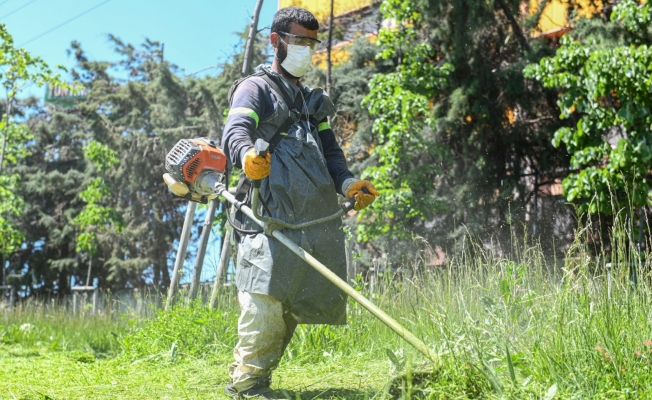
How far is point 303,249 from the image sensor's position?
356 centimetres

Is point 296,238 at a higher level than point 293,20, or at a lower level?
lower

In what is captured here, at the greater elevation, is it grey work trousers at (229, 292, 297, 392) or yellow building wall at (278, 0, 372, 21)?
yellow building wall at (278, 0, 372, 21)

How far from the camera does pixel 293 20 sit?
4.00 meters

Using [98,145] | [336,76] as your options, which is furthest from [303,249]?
[98,145]

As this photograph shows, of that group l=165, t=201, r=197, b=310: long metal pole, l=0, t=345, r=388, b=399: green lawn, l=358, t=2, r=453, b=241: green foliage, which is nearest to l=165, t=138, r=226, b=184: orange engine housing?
l=0, t=345, r=388, b=399: green lawn

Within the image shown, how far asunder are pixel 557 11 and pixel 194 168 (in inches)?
580

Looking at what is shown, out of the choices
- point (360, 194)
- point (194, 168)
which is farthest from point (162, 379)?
point (360, 194)

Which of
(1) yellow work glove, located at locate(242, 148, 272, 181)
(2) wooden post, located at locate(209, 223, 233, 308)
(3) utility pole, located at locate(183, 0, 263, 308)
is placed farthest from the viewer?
(3) utility pole, located at locate(183, 0, 263, 308)

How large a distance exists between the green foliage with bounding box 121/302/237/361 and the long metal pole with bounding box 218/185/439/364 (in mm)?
2378

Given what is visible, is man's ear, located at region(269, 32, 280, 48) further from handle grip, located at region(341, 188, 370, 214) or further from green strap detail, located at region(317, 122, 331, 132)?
handle grip, located at region(341, 188, 370, 214)

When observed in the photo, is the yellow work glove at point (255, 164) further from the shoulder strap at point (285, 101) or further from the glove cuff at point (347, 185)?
the glove cuff at point (347, 185)

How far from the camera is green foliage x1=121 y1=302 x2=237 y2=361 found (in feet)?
19.5

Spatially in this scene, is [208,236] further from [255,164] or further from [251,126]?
[255,164]

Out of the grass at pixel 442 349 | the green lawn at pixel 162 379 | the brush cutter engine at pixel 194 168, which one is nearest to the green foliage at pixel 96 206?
the grass at pixel 442 349
